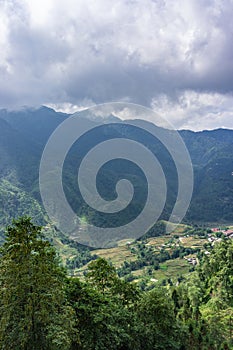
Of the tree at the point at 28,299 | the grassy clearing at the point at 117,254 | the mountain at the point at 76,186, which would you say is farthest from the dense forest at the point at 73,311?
the mountain at the point at 76,186

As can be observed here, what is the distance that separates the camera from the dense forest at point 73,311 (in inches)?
232

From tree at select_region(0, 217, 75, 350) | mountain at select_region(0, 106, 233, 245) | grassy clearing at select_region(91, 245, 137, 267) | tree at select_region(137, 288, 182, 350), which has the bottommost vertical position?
tree at select_region(137, 288, 182, 350)

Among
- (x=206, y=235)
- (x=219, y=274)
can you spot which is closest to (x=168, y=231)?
(x=206, y=235)

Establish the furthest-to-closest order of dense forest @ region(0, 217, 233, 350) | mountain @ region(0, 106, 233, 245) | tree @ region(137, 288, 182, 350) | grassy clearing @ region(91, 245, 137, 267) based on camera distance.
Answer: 1. mountain @ region(0, 106, 233, 245)
2. grassy clearing @ region(91, 245, 137, 267)
3. tree @ region(137, 288, 182, 350)
4. dense forest @ region(0, 217, 233, 350)

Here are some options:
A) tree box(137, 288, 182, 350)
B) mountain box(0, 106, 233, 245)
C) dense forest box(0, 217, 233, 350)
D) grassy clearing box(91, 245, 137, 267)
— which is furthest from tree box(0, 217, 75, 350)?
mountain box(0, 106, 233, 245)

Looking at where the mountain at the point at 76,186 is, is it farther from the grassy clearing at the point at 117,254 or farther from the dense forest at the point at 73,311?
the dense forest at the point at 73,311

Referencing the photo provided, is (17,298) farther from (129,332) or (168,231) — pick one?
(168,231)

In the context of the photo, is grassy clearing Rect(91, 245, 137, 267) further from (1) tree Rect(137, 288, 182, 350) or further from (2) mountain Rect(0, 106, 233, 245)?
(1) tree Rect(137, 288, 182, 350)

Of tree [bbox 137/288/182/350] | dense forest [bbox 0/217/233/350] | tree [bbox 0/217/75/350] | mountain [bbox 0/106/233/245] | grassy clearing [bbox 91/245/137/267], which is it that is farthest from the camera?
mountain [bbox 0/106/233/245]

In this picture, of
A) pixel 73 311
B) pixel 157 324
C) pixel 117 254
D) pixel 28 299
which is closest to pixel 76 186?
pixel 117 254

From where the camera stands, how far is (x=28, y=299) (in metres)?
5.95

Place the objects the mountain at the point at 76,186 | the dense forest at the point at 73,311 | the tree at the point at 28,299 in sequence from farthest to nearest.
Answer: the mountain at the point at 76,186
the dense forest at the point at 73,311
the tree at the point at 28,299

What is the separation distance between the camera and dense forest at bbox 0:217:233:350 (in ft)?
19.4

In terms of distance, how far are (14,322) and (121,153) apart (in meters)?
18.9
